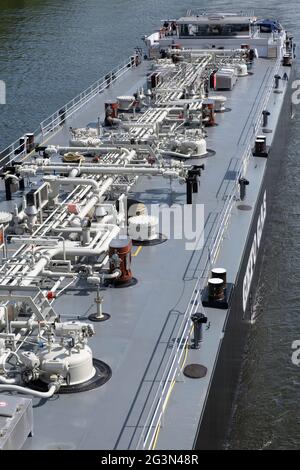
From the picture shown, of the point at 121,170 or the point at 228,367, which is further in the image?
the point at 121,170

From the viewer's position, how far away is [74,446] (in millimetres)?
13984

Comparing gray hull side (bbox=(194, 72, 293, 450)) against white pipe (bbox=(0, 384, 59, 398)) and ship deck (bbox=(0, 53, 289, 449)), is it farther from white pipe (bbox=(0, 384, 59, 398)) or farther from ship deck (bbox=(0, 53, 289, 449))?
white pipe (bbox=(0, 384, 59, 398))

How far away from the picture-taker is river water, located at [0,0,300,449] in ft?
67.9

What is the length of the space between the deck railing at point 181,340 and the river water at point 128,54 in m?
3.25

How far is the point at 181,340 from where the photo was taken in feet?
54.5

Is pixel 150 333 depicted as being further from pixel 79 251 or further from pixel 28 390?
pixel 28 390

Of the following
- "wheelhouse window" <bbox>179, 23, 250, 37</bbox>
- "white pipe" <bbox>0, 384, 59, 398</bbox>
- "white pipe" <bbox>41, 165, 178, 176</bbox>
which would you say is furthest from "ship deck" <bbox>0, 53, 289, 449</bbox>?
"wheelhouse window" <bbox>179, 23, 250, 37</bbox>

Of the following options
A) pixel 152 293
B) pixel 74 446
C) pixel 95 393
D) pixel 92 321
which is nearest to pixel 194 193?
pixel 152 293

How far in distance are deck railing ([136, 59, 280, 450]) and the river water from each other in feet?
10.7

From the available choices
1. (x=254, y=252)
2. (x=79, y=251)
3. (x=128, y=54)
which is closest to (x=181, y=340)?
(x=79, y=251)

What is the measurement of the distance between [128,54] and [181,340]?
1948 inches

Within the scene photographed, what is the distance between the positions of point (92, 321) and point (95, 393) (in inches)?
118

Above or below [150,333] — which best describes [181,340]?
above
